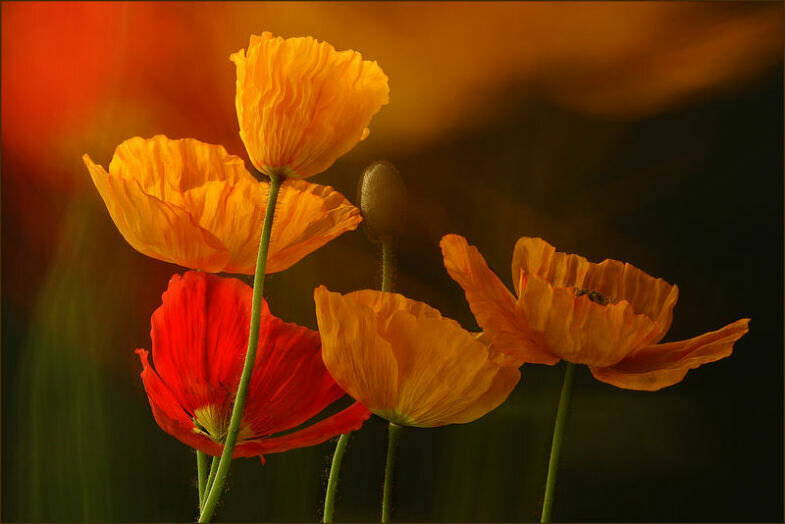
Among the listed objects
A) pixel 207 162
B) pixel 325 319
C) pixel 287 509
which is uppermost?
pixel 207 162

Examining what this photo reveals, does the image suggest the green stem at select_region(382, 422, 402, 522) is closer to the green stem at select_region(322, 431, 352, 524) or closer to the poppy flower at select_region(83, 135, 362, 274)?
the green stem at select_region(322, 431, 352, 524)

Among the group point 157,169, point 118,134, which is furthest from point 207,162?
point 118,134

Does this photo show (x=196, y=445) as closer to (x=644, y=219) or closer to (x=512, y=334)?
(x=512, y=334)

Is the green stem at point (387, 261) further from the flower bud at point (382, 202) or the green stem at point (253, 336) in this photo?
the green stem at point (253, 336)

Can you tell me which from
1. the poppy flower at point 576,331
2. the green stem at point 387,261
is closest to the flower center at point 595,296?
the poppy flower at point 576,331

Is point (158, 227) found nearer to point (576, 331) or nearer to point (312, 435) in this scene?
point (312, 435)

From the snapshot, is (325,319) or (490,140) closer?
(325,319)

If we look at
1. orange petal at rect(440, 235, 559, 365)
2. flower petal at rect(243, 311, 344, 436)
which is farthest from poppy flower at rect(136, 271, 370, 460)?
orange petal at rect(440, 235, 559, 365)

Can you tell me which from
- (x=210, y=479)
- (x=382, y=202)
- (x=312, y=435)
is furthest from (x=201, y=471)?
(x=382, y=202)

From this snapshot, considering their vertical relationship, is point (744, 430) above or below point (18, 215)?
below
